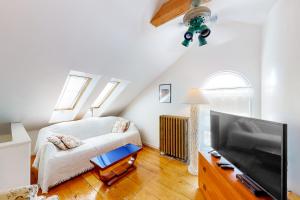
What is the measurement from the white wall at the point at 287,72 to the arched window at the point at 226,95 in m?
0.52

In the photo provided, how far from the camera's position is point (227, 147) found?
1619 mm

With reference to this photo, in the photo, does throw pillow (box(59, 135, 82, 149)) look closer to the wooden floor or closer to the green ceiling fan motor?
the wooden floor

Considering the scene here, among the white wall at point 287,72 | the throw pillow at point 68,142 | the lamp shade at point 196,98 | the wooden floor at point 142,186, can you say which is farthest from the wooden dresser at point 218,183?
the throw pillow at point 68,142

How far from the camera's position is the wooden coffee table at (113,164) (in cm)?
209

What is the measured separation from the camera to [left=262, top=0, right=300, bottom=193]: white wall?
46.7 inches

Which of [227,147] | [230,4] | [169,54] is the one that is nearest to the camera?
[227,147]

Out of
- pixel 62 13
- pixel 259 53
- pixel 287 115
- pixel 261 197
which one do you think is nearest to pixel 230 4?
pixel 259 53

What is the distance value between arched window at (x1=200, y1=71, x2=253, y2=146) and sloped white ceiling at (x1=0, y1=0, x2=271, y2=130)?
0.96 m

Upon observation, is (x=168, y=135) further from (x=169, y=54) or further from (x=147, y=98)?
(x=169, y=54)

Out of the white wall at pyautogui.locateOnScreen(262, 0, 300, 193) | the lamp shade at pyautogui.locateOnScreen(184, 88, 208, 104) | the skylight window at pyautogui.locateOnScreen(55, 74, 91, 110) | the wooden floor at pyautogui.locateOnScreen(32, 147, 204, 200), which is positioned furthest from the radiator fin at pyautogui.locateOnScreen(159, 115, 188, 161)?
the skylight window at pyautogui.locateOnScreen(55, 74, 91, 110)

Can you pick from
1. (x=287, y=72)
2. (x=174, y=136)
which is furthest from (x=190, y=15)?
(x=174, y=136)

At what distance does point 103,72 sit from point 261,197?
2.59 metres

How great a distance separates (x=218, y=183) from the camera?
1501 mm

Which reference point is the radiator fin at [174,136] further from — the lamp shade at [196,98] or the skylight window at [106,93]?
the skylight window at [106,93]
